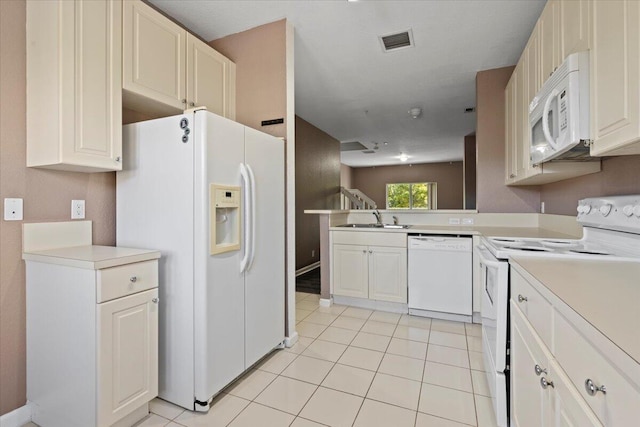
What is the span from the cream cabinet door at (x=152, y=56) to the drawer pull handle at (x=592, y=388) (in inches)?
94.5

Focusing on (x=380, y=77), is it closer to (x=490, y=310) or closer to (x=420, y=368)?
(x=490, y=310)

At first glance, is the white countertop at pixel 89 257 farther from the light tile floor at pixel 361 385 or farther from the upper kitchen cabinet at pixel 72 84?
the light tile floor at pixel 361 385

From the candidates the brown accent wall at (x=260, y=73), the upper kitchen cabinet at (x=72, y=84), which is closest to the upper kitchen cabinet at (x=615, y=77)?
the brown accent wall at (x=260, y=73)

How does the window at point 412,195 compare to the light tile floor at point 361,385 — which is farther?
the window at point 412,195

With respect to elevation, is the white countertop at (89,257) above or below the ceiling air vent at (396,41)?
below

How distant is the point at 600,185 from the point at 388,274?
1906 millimetres

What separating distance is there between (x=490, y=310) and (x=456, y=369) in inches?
25.1

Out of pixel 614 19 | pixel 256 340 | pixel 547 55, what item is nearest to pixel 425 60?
pixel 547 55

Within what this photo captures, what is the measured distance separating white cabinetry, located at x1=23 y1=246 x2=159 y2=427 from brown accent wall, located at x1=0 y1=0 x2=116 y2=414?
0.16 ft

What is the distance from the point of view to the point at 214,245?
5.66 ft

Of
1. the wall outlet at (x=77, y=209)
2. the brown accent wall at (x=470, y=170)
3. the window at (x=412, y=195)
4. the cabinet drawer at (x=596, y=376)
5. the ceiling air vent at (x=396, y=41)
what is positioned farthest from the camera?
the window at (x=412, y=195)

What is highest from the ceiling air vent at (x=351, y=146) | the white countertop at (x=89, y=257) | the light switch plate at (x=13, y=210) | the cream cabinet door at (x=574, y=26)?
the ceiling air vent at (x=351, y=146)

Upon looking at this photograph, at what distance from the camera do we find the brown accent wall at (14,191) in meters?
1.55

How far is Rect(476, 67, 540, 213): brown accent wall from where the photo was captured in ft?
10.6
